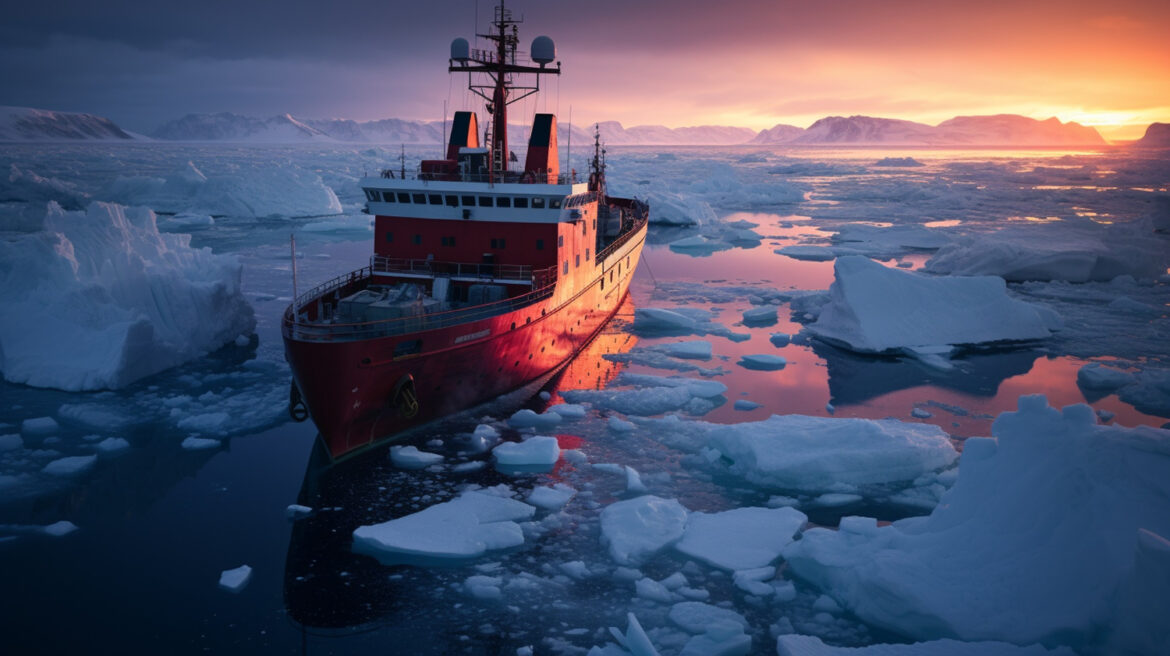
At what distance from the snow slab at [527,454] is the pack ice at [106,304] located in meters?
8.41

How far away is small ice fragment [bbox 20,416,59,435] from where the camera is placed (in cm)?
1262

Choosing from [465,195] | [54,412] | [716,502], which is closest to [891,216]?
[465,195]

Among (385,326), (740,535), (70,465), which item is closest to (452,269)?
(385,326)

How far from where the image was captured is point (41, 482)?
36.3 feet

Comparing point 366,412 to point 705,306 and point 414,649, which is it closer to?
point 414,649

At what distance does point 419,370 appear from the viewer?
42.1 feet

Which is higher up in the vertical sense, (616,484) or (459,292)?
(459,292)

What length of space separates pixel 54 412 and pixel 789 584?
13.1 m

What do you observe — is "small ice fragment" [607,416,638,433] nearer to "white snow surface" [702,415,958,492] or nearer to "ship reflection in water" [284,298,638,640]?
"ship reflection in water" [284,298,638,640]

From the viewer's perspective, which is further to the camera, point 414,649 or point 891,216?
point 891,216

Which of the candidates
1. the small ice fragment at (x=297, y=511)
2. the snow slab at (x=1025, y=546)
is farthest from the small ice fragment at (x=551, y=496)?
the snow slab at (x=1025, y=546)

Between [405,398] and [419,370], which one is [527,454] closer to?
[405,398]

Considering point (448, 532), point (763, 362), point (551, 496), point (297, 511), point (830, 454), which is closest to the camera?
point (448, 532)

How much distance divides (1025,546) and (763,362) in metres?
9.93
